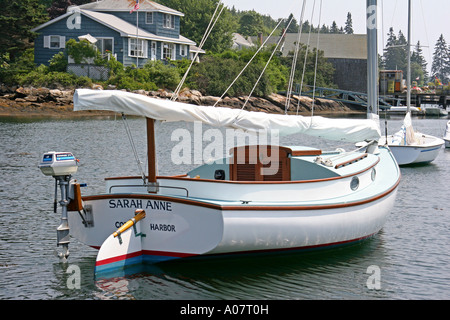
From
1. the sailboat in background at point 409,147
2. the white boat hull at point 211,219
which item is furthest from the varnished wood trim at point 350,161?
the sailboat in background at point 409,147

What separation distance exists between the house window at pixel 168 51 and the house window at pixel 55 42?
967 centimetres

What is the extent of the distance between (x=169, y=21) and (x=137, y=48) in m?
6.87

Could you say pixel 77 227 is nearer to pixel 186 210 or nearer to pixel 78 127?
pixel 186 210

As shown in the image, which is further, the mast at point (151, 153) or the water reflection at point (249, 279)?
the mast at point (151, 153)

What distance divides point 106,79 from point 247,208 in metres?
49.1

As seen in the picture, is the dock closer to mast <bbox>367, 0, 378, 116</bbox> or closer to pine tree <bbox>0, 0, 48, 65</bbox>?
pine tree <bbox>0, 0, 48, 65</bbox>

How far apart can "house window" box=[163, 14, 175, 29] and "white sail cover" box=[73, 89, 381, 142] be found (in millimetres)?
52973

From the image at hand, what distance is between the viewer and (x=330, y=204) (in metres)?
13.1

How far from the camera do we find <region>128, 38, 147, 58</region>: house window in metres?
62.2

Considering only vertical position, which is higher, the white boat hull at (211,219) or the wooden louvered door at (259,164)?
the wooden louvered door at (259,164)

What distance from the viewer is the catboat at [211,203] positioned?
1185 cm

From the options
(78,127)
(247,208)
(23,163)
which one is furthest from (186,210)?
(78,127)

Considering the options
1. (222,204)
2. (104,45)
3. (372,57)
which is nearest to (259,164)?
(222,204)

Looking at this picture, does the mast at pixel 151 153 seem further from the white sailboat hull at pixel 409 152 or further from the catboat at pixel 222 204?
the white sailboat hull at pixel 409 152
